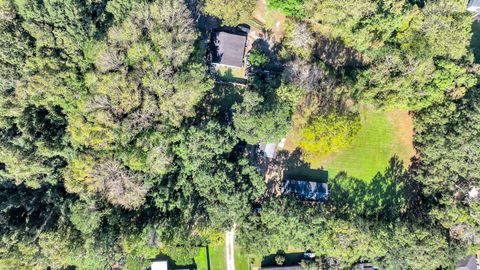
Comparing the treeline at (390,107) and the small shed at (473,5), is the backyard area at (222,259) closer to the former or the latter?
the treeline at (390,107)

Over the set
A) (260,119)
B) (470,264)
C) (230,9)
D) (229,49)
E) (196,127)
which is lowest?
(470,264)

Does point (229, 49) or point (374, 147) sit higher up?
point (229, 49)

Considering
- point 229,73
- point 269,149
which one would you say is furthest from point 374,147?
point 229,73

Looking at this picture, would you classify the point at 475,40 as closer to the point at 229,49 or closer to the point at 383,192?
the point at 383,192

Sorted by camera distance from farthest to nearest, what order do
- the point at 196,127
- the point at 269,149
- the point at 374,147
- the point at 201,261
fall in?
the point at 374,147 < the point at 201,261 < the point at 269,149 < the point at 196,127

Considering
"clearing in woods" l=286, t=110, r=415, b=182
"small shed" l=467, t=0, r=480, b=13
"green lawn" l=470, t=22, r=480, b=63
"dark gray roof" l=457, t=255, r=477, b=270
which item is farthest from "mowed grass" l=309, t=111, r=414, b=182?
"small shed" l=467, t=0, r=480, b=13

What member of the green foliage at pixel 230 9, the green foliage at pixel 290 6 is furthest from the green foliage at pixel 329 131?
the green foliage at pixel 230 9

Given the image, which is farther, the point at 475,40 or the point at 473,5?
the point at 475,40
